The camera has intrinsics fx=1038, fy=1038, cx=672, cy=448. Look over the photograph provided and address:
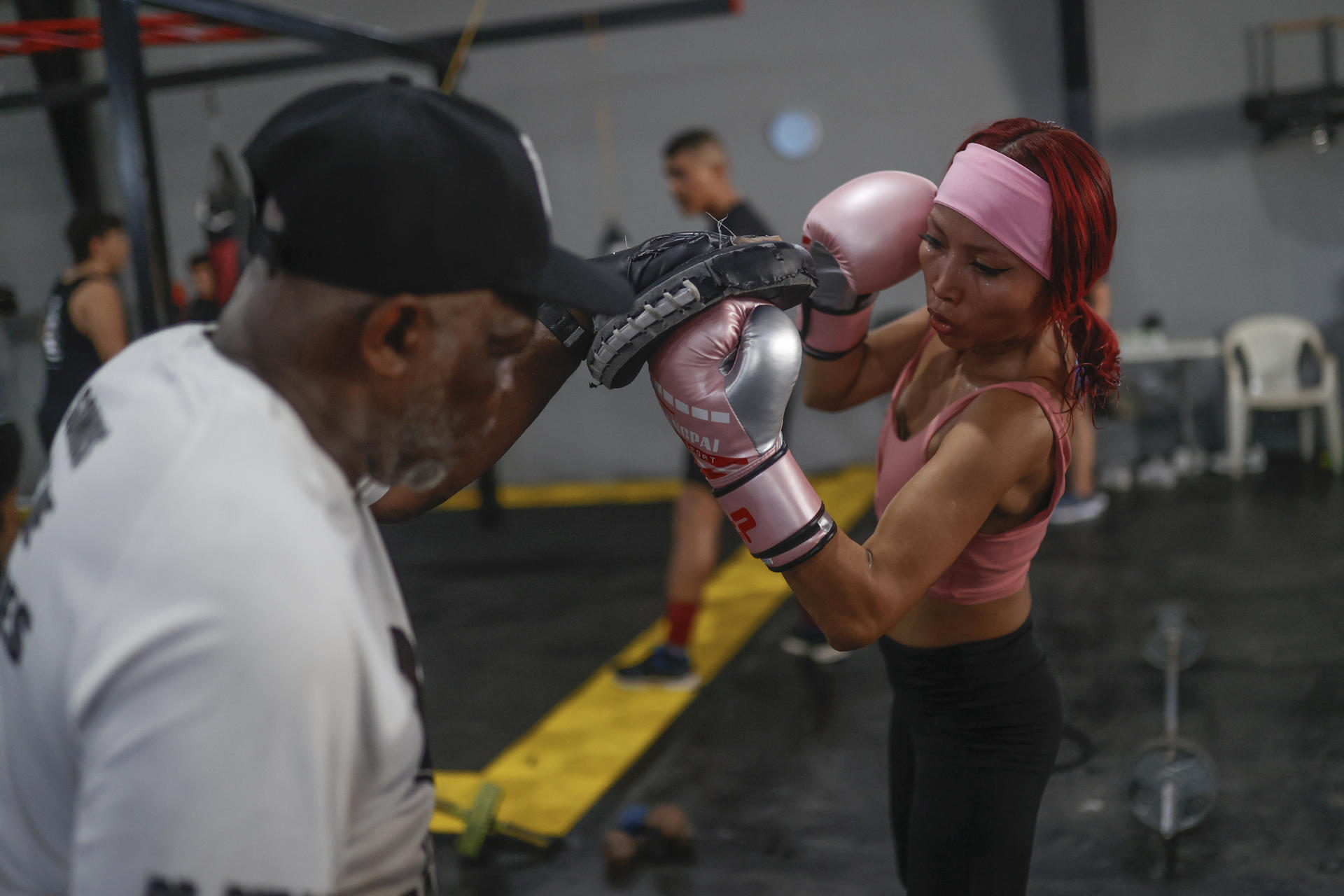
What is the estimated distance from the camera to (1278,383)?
620 centimetres

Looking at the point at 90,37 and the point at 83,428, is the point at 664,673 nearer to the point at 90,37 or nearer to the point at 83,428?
the point at 83,428

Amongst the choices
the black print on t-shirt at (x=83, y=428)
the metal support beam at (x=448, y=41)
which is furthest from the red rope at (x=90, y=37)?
the black print on t-shirt at (x=83, y=428)

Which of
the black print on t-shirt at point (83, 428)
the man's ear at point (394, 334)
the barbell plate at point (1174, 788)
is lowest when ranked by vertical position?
the barbell plate at point (1174, 788)

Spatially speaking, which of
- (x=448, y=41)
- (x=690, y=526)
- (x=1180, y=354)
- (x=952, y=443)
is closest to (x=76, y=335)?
(x=448, y=41)

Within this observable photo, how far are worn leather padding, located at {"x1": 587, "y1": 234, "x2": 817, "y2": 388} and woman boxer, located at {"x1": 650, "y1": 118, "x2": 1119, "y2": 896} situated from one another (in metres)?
0.03

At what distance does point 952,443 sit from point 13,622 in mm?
975

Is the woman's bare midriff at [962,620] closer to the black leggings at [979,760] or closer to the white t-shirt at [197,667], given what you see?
the black leggings at [979,760]

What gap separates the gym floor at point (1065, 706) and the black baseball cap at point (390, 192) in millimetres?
1930

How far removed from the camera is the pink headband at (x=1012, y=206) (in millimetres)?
1263

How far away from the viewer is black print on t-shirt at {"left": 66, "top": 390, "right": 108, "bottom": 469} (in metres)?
→ 0.73

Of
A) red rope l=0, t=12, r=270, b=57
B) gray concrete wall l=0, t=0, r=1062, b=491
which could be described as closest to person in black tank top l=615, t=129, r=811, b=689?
red rope l=0, t=12, r=270, b=57

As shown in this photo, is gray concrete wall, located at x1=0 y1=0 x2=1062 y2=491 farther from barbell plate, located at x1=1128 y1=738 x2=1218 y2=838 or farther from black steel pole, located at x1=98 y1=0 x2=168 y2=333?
barbell plate, located at x1=1128 y1=738 x2=1218 y2=838

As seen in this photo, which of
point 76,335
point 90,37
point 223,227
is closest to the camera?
point 76,335

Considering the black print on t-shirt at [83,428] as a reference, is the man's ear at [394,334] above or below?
above
